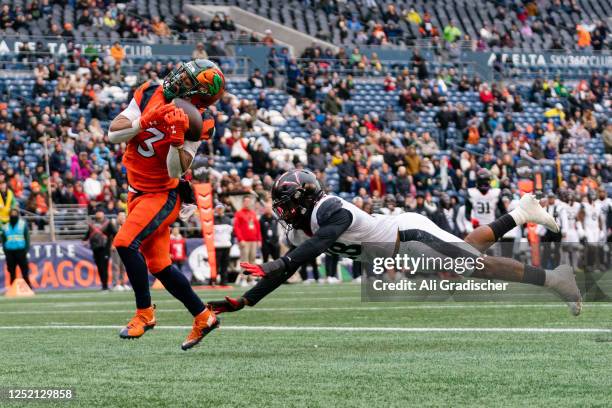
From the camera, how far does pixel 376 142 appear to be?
1142 inches

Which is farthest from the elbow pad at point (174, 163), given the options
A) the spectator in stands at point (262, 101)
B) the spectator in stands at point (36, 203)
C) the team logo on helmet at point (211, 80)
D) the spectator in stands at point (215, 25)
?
the spectator in stands at point (215, 25)

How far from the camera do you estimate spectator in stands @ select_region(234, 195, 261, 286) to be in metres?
21.4

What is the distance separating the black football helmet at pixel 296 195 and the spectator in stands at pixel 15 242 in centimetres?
1229

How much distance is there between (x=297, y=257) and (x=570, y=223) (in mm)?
16350

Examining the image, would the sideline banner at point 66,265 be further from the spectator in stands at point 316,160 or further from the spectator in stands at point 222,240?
the spectator in stands at point 316,160

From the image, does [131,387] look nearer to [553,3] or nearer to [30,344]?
[30,344]

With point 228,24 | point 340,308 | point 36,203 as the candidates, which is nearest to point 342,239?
point 340,308

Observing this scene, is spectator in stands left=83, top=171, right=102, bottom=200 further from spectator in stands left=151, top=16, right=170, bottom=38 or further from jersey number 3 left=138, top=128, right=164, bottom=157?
jersey number 3 left=138, top=128, right=164, bottom=157

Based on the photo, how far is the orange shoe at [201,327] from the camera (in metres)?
7.42

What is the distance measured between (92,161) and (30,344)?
16.2m

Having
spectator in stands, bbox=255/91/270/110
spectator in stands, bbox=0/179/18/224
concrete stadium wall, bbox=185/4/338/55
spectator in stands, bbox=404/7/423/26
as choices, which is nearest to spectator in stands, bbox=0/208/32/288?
spectator in stands, bbox=0/179/18/224

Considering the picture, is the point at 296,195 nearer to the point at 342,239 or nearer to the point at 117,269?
the point at 342,239

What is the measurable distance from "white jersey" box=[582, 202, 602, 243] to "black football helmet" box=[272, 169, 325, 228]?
16.1 m

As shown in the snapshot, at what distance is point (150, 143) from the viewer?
7.89 m
